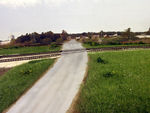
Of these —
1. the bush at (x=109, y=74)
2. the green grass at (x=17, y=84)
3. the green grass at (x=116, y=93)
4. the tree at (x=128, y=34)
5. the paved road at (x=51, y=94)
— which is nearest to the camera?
the green grass at (x=116, y=93)

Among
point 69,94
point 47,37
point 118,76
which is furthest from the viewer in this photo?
point 47,37

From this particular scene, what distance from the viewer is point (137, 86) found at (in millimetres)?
8094

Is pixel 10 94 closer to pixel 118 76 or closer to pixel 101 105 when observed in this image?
pixel 101 105

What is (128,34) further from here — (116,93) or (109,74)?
(116,93)

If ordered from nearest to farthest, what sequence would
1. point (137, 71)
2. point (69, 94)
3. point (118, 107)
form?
point (118, 107)
point (69, 94)
point (137, 71)

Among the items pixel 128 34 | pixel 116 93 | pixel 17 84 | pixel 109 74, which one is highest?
pixel 128 34

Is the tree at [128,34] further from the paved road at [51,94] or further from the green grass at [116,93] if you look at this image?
the paved road at [51,94]

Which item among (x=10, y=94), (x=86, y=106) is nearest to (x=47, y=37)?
(x=10, y=94)

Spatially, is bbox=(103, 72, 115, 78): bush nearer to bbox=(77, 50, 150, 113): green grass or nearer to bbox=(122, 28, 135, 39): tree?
bbox=(77, 50, 150, 113): green grass

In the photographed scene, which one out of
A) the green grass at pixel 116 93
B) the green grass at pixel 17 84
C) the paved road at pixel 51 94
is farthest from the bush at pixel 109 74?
the green grass at pixel 17 84

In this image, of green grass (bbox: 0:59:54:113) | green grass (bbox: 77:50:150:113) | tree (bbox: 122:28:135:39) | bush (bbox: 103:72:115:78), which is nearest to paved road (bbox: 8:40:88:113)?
green grass (bbox: 0:59:54:113)

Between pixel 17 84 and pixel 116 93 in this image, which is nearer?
pixel 116 93

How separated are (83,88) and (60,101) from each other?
7.55 ft

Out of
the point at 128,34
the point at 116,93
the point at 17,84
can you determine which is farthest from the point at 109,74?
the point at 128,34
